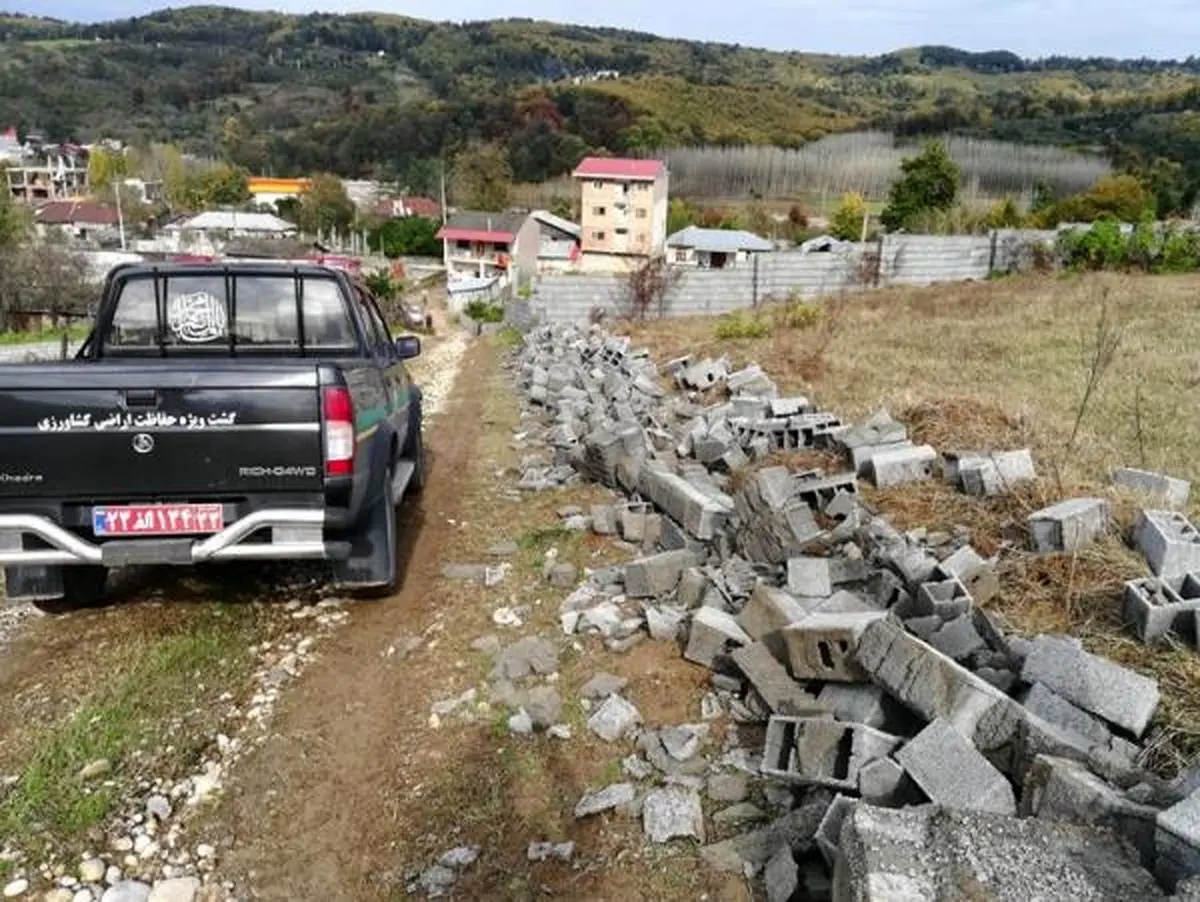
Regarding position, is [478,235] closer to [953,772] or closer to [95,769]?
[95,769]

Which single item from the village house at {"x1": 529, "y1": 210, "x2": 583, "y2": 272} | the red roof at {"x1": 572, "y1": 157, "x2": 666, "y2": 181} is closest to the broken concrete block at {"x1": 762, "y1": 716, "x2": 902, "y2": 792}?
the village house at {"x1": 529, "y1": 210, "x2": 583, "y2": 272}

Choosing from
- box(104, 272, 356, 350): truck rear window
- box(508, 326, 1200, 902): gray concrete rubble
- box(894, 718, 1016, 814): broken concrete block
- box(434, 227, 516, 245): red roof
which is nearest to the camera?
box(508, 326, 1200, 902): gray concrete rubble

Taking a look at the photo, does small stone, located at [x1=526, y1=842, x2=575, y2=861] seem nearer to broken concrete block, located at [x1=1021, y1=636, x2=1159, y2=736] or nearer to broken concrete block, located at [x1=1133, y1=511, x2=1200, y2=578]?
broken concrete block, located at [x1=1021, y1=636, x2=1159, y2=736]

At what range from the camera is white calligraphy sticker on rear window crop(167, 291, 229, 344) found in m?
5.33

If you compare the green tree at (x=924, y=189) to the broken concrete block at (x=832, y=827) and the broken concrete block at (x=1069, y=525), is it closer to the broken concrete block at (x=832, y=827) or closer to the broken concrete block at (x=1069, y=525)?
the broken concrete block at (x=1069, y=525)

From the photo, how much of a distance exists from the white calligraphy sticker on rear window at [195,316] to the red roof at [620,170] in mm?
50517

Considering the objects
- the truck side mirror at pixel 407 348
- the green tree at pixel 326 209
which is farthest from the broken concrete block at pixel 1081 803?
the green tree at pixel 326 209

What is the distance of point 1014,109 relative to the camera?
341 ft

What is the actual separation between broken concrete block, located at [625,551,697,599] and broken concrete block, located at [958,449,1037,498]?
81.9 inches

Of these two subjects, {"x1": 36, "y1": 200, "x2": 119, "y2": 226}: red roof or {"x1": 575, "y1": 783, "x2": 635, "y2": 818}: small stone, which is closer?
{"x1": 575, "y1": 783, "x2": 635, "y2": 818}: small stone

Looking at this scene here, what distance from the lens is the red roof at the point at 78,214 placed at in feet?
229

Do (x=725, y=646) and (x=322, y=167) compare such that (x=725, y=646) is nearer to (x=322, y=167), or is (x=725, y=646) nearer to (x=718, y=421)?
(x=718, y=421)

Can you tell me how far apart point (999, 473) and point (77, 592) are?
5.61m

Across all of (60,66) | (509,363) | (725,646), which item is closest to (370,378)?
(725,646)
